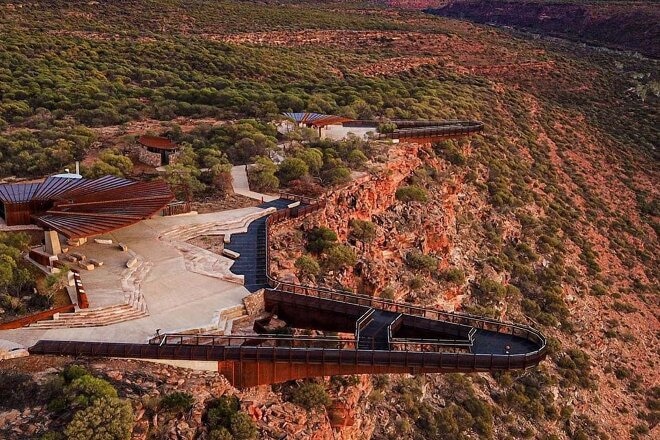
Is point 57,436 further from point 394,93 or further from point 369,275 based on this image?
point 394,93

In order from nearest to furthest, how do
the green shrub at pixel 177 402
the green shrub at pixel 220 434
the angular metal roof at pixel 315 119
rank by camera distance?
the green shrub at pixel 220 434 → the green shrub at pixel 177 402 → the angular metal roof at pixel 315 119

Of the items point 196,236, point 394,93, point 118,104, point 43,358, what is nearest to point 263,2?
point 394,93

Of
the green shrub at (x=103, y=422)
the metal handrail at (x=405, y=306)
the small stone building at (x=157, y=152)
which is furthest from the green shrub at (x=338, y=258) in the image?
the small stone building at (x=157, y=152)

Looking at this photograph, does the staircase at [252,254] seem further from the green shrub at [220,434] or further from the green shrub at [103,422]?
the green shrub at [103,422]

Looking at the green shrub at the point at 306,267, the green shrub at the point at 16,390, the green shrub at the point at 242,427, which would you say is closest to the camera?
the green shrub at the point at 16,390

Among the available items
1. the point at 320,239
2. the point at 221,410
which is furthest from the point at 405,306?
the point at 320,239

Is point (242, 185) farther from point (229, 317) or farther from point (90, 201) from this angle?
point (229, 317)
